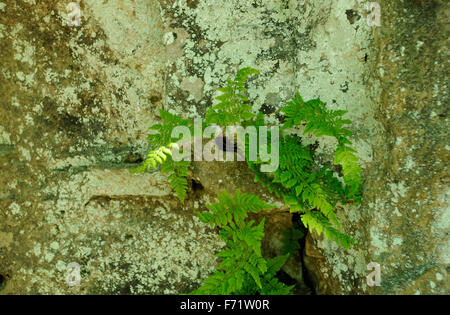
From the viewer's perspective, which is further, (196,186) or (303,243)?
(303,243)

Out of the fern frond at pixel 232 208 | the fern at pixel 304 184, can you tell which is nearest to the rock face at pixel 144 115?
the fern at pixel 304 184

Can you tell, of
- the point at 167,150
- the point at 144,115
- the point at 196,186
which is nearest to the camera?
the point at 167,150

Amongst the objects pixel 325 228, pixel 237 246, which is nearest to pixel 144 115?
pixel 237 246

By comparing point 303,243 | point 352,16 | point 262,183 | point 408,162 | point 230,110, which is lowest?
point 303,243

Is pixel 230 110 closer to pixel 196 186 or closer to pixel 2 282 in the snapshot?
pixel 196 186

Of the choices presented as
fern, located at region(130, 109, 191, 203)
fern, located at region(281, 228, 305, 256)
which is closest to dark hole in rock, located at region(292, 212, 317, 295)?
fern, located at region(281, 228, 305, 256)

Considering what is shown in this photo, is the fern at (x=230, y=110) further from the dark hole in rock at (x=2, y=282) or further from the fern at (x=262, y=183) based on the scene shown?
the dark hole in rock at (x=2, y=282)

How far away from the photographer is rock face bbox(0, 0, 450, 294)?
8.91ft

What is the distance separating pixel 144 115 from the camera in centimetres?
325

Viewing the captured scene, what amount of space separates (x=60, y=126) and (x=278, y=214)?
2136 mm

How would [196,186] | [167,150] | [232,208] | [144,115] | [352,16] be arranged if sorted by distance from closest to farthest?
[167,150] → [232,208] → [352,16] → [196,186] → [144,115]

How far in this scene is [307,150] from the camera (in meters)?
2.79

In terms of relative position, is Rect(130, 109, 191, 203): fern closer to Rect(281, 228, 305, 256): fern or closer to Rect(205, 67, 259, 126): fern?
Rect(205, 67, 259, 126): fern
